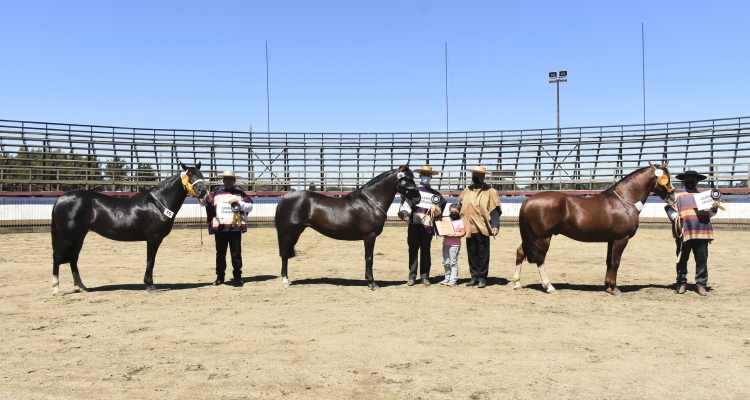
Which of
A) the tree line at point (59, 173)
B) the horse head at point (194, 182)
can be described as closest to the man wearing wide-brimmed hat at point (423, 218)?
the horse head at point (194, 182)

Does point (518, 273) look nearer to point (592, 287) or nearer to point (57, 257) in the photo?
point (592, 287)

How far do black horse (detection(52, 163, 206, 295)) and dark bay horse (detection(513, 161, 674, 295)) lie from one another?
518 cm

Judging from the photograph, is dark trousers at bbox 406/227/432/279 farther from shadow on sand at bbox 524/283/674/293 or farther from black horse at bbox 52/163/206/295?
black horse at bbox 52/163/206/295

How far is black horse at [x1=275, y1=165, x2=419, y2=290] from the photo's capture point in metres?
9.62

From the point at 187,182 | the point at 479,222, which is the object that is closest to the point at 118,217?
the point at 187,182

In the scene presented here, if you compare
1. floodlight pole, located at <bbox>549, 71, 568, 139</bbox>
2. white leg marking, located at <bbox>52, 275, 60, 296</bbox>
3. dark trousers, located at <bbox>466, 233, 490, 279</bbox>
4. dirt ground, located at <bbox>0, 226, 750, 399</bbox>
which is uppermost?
floodlight pole, located at <bbox>549, 71, 568, 139</bbox>

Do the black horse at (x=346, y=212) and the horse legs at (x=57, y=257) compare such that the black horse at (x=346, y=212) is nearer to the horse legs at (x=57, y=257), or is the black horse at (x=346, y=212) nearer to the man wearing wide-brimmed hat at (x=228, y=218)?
the man wearing wide-brimmed hat at (x=228, y=218)

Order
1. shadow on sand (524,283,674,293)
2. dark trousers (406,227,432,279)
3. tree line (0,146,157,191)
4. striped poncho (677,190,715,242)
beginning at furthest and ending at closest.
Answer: tree line (0,146,157,191)
dark trousers (406,227,432,279)
shadow on sand (524,283,674,293)
striped poncho (677,190,715,242)

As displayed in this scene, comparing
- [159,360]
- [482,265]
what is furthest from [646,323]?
[159,360]

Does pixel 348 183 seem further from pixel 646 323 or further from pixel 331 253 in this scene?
pixel 646 323

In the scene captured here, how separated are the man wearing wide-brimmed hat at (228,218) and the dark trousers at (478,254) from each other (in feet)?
12.0

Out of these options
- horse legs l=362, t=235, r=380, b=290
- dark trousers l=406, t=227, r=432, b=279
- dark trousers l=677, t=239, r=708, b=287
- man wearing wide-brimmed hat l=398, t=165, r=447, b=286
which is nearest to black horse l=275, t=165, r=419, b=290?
horse legs l=362, t=235, r=380, b=290

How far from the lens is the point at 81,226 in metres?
9.03

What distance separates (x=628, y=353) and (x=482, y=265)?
4055 millimetres
